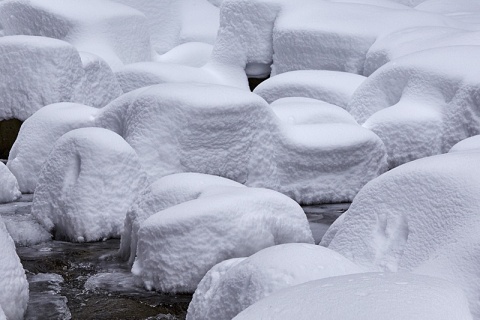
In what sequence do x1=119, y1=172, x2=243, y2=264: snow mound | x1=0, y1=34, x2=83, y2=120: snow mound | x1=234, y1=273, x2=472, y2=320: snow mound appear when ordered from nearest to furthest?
x1=234, y1=273, x2=472, y2=320: snow mound
x1=119, y1=172, x2=243, y2=264: snow mound
x1=0, y1=34, x2=83, y2=120: snow mound

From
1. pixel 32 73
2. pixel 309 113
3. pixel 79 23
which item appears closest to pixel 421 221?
pixel 309 113

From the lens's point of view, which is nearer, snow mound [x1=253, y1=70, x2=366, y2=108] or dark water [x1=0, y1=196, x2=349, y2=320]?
dark water [x1=0, y1=196, x2=349, y2=320]

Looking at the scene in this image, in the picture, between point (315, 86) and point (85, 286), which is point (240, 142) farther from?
point (85, 286)

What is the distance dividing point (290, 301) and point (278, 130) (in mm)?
4971

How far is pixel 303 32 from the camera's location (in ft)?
35.9

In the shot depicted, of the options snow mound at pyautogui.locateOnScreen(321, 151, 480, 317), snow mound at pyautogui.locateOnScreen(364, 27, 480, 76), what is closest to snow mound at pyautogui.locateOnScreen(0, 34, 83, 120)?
Result: snow mound at pyautogui.locateOnScreen(364, 27, 480, 76)

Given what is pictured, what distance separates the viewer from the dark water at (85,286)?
414cm

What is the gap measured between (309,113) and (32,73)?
10.7ft

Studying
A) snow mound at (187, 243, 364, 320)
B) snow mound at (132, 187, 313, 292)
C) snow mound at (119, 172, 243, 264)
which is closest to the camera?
snow mound at (187, 243, 364, 320)

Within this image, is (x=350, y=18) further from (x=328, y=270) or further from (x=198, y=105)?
(x=328, y=270)

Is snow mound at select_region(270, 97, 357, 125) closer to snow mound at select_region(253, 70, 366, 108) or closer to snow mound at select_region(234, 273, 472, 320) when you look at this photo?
snow mound at select_region(253, 70, 366, 108)

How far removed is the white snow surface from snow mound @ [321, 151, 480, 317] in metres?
2.91

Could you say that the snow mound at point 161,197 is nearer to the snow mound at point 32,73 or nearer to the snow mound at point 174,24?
the snow mound at point 32,73

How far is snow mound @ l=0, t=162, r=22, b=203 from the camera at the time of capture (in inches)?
280
